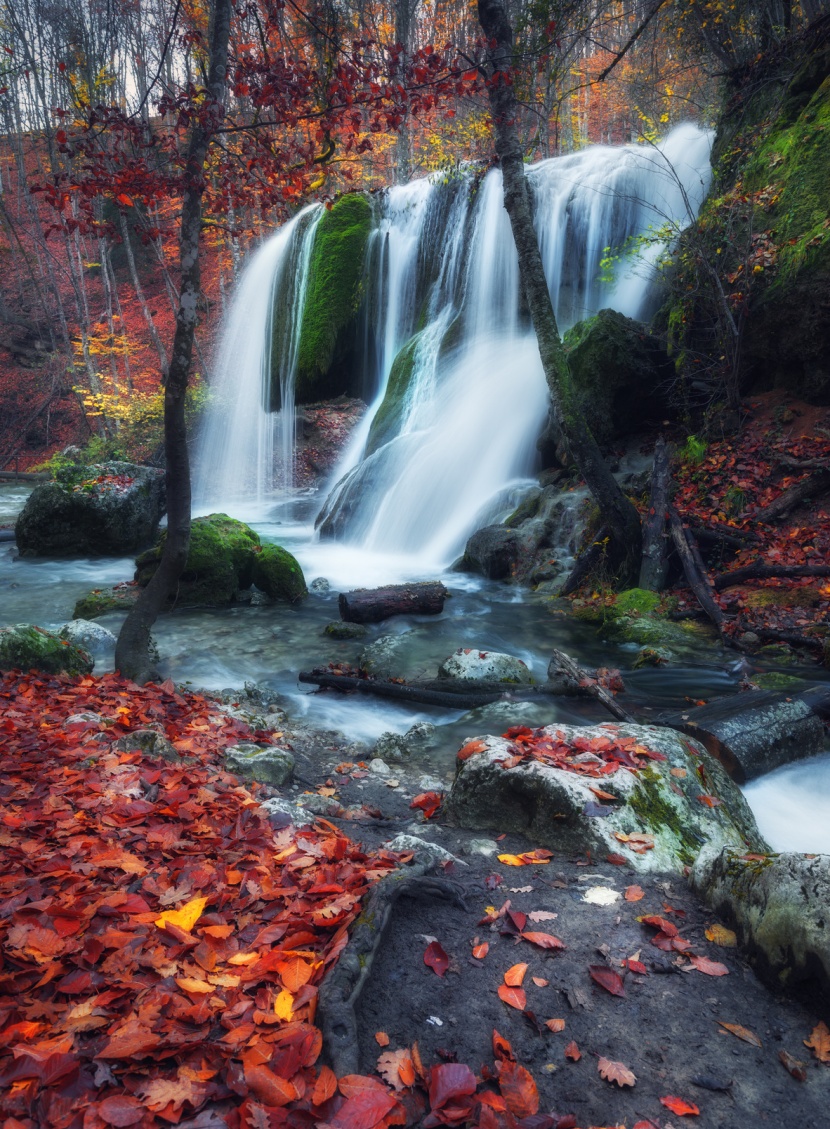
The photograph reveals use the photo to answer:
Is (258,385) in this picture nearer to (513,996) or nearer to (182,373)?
(182,373)

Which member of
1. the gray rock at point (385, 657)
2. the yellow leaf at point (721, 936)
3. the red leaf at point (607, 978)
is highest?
the red leaf at point (607, 978)

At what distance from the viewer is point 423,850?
2883mm

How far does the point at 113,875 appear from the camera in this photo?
2443 millimetres

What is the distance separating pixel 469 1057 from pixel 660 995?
2.23ft

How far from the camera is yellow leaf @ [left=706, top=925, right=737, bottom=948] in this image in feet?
7.52

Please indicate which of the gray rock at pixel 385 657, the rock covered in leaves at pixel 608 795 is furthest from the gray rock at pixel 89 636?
the rock covered in leaves at pixel 608 795

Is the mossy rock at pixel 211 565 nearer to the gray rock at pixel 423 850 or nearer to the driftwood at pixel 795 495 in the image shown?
the gray rock at pixel 423 850

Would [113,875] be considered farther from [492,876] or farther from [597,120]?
[597,120]

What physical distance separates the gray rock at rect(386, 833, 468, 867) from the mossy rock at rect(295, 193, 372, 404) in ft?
52.0

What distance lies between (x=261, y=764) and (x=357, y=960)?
2.21 m

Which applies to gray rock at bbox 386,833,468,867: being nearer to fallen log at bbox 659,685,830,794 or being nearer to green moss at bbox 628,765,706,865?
green moss at bbox 628,765,706,865

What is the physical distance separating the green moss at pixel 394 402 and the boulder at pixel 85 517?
5.20m

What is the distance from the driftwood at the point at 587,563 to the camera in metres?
8.76

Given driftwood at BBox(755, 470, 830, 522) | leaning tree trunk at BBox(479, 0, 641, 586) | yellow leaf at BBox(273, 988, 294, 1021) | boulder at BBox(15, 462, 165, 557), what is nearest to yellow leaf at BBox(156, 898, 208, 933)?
yellow leaf at BBox(273, 988, 294, 1021)
